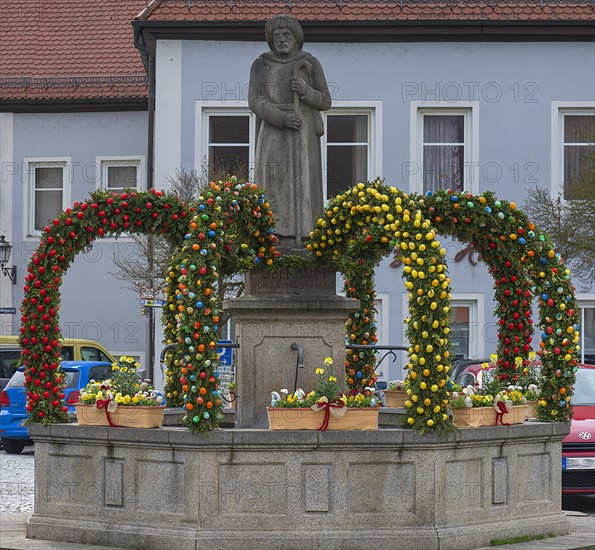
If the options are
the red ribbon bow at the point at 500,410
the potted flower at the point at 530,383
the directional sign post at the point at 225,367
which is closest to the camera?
the red ribbon bow at the point at 500,410

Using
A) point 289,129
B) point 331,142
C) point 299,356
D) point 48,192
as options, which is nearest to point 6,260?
point 48,192

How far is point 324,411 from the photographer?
11.7 metres

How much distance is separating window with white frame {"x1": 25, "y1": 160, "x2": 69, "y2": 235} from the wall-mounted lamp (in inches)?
39.1

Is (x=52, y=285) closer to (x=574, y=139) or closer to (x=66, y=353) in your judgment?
(x=66, y=353)

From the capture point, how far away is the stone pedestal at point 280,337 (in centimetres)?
1340

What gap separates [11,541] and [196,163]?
16.1m

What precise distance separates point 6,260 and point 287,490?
2236cm

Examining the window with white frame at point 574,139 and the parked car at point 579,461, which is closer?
the parked car at point 579,461

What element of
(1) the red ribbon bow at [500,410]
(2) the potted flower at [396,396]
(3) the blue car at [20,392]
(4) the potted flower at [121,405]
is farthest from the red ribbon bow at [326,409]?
(3) the blue car at [20,392]

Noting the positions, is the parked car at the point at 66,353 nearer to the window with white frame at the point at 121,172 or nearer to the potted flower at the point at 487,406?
the window with white frame at the point at 121,172

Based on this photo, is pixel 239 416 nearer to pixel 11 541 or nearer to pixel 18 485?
pixel 11 541

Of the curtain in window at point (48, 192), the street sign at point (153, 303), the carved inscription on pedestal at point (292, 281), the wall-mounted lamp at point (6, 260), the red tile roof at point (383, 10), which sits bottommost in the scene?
the street sign at point (153, 303)

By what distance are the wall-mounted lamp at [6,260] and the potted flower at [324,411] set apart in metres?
21.8

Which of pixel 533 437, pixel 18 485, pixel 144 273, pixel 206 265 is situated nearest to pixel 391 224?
pixel 206 265
